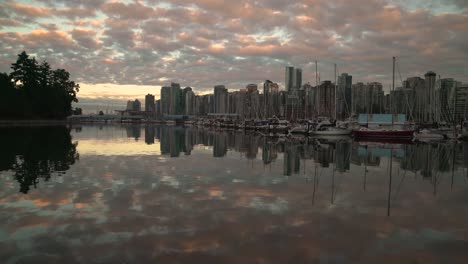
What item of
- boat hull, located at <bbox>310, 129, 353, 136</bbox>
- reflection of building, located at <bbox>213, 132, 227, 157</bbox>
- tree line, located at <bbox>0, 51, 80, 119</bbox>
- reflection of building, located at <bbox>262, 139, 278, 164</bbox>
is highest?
tree line, located at <bbox>0, 51, 80, 119</bbox>

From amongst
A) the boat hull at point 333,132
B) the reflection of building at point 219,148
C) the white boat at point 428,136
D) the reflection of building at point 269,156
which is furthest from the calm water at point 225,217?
the white boat at point 428,136

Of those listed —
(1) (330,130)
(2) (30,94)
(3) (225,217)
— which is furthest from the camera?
(2) (30,94)

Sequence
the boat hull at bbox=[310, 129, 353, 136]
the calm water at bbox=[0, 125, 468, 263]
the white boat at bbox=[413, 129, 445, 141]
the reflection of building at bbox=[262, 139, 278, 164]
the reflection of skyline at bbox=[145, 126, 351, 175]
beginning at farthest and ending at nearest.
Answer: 1. the boat hull at bbox=[310, 129, 353, 136]
2. the white boat at bbox=[413, 129, 445, 141]
3. the reflection of building at bbox=[262, 139, 278, 164]
4. the reflection of skyline at bbox=[145, 126, 351, 175]
5. the calm water at bbox=[0, 125, 468, 263]

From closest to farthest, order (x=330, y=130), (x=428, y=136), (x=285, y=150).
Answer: (x=285, y=150) → (x=428, y=136) → (x=330, y=130)

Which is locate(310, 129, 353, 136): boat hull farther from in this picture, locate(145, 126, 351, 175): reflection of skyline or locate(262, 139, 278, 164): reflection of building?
locate(262, 139, 278, 164): reflection of building

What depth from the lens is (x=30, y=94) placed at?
13400cm

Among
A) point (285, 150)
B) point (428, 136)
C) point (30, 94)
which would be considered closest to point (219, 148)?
point (285, 150)

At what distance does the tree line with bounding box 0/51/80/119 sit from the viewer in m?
114

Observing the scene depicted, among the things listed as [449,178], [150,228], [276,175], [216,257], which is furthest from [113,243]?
[449,178]

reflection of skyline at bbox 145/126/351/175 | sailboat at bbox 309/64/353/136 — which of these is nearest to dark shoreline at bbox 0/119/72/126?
reflection of skyline at bbox 145/126/351/175

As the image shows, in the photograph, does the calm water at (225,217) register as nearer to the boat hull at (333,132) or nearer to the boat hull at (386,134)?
the boat hull at (386,134)

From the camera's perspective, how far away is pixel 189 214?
14.5 m

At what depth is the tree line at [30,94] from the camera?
375ft

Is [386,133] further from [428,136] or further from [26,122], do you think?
[26,122]
